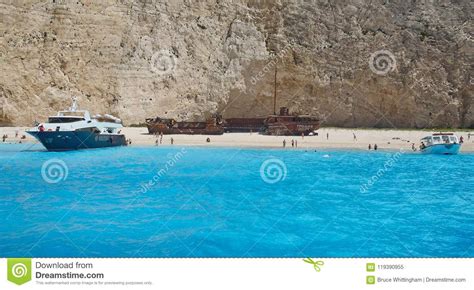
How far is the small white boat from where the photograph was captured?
31.0m

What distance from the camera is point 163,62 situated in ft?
170

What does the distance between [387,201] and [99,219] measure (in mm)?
10626

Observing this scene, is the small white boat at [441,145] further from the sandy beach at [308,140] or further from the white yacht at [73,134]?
the white yacht at [73,134]

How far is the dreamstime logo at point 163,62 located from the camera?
168 ft

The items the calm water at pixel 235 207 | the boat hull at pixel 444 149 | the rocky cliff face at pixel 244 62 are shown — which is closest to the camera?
the calm water at pixel 235 207

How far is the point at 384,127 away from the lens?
163ft

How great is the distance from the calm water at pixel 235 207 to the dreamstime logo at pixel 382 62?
25096 mm

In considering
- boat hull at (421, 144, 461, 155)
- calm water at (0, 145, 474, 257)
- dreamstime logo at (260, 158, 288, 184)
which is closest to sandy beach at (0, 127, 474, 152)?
boat hull at (421, 144, 461, 155)

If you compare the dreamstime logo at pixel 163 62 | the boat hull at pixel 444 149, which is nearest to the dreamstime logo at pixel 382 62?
the boat hull at pixel 444 149

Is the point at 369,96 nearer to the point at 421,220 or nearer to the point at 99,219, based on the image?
the point at 421,220

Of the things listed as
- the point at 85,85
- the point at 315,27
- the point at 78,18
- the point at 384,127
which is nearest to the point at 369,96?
the point at 384,127
